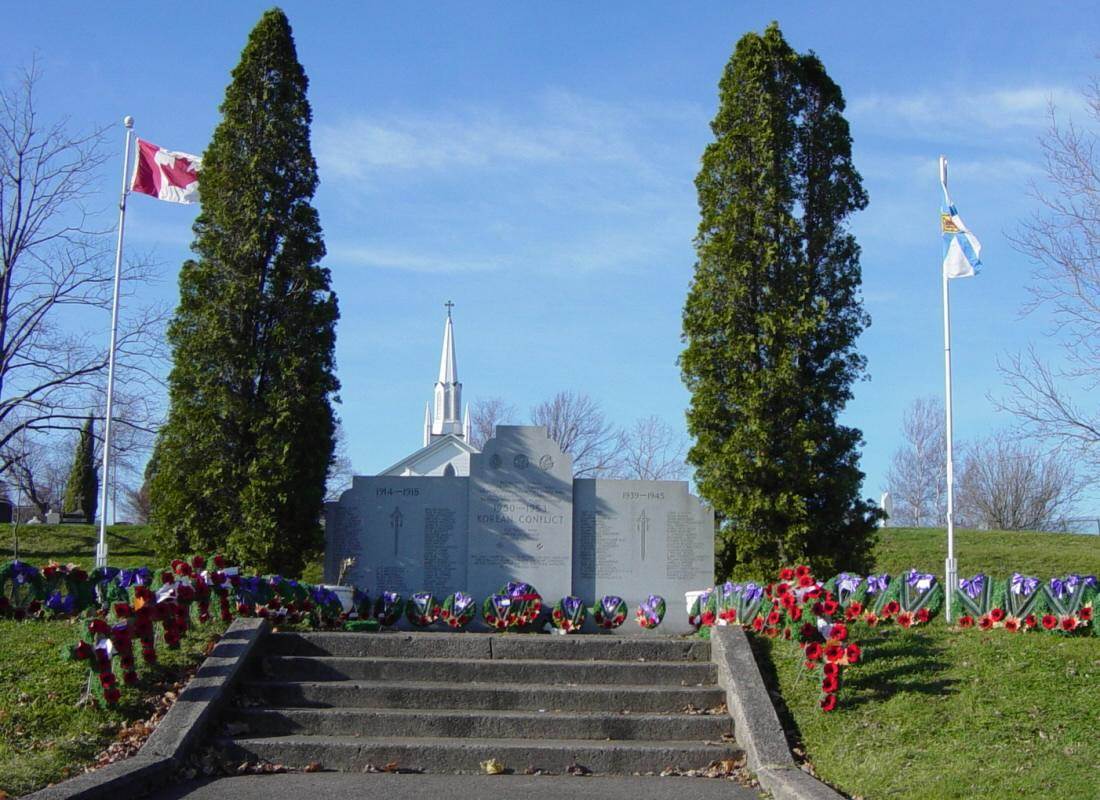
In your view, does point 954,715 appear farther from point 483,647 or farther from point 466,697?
point 483,647

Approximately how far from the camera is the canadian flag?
1736cm

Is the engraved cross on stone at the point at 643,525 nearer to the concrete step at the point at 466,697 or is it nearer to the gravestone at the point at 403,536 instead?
the gravestone at the point at 403,536

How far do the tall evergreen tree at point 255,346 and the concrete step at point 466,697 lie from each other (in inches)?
236

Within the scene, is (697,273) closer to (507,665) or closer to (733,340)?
(733,340)

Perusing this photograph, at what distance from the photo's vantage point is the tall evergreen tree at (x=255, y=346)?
1505cm

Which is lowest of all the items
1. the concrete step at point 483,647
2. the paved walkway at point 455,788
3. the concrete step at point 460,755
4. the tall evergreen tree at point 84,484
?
the paved walkway at point 455,788

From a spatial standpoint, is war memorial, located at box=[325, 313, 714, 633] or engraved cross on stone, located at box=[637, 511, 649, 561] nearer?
war memorial, located at box=[325, 313, 714, 633]

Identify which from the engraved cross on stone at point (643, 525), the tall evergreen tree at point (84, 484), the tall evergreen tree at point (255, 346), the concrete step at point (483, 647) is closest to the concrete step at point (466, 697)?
the concrete step at point (483, 647)

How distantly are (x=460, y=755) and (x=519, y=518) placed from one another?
21.9ft

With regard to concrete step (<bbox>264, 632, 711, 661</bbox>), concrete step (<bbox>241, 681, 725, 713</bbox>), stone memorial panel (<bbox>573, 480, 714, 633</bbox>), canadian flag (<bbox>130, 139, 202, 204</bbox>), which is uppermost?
canadian flag (<bbox>130, 139, 202, 204</bbox>)

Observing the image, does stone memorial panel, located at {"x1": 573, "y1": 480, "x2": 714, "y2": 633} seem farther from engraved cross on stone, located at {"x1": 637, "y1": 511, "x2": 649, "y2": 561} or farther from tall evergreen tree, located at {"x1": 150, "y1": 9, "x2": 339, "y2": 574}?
tall evergreen tree, located at {"x1": 150, "y1": 9, "x2": 339, "y2": 574}

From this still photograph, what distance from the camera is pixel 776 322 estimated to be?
15492mm

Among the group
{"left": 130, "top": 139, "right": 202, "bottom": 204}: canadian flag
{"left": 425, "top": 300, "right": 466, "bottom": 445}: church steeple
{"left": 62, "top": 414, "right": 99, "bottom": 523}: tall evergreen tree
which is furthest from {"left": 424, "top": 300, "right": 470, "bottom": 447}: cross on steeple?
{"left": 130, "top": 139, "right": 202, "bottom": 204}: canadian flag

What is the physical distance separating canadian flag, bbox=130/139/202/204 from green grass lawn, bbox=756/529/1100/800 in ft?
40.1
